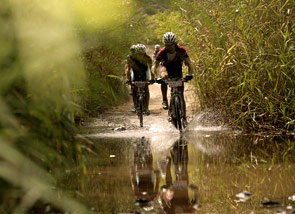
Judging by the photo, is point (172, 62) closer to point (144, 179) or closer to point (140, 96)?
point (140, 96)

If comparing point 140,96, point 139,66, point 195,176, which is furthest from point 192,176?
point 139,66

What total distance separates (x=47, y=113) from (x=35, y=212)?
0.98 metres

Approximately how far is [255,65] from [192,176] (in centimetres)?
399

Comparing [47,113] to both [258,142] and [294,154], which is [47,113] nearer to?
[294,154]

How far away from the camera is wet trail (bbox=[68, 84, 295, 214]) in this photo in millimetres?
5324

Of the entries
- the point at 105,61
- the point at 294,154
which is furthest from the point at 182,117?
the point at 105,61

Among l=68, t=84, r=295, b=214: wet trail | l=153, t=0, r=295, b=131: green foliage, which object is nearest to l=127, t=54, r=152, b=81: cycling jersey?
l=153, t=0, r=295, b=131: green foliage

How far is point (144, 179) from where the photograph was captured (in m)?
6.94

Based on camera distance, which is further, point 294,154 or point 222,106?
point 222,106

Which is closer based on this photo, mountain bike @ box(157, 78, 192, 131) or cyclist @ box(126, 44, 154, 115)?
mountain bike @ box(157, 78, 192, 131)

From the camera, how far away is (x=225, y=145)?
9672 millimetres

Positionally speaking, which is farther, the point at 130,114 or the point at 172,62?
the point at 130,114

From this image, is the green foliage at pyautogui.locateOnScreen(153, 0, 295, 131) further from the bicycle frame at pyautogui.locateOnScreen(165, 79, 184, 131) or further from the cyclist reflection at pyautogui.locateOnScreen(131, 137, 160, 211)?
the cyclist reflection at pyautogui.locateOnScreen(131, 137, 160, 211)

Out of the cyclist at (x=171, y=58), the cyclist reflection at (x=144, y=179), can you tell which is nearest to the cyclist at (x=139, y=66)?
the cyclist at (x=171, y=58)
